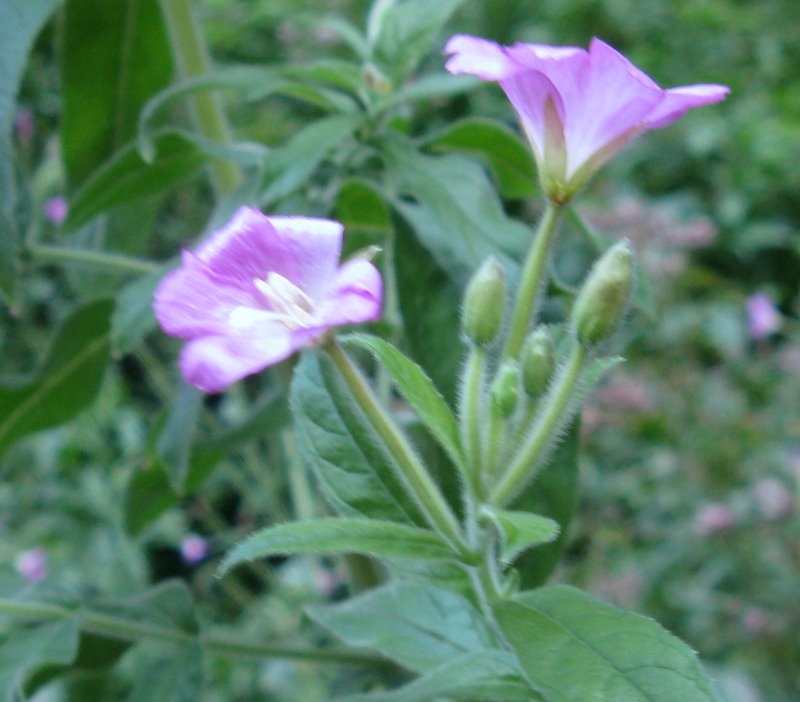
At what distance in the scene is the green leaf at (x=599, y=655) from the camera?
1.15ft

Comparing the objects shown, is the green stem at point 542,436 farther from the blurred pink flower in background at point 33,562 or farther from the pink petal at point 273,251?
the blurred pink flower in background at point 33,562

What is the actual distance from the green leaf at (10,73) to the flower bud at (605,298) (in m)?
0.31

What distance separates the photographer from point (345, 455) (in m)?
0.47

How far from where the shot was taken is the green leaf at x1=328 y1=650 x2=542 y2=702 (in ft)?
1.42

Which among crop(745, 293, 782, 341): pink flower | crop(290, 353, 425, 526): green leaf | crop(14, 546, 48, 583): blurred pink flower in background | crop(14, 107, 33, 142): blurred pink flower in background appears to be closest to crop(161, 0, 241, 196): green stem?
crop(290, 353, 425, 526): green leaf

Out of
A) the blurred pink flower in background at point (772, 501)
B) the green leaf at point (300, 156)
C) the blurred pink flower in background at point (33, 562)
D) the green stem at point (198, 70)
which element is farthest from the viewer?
the blurred pink flower in background at point (33, 562)

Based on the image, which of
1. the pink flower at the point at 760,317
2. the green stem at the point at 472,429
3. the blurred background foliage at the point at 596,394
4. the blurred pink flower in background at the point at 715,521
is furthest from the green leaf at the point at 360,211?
the pink flower at the point at 760,317

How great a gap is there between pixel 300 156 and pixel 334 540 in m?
0.27

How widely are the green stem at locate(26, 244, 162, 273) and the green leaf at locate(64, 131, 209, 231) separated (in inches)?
1.6

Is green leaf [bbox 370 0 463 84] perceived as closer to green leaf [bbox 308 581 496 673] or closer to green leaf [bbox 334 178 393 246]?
green leaf [bbox 334 178 393 246]

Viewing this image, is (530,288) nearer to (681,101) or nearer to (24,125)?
(681,101)

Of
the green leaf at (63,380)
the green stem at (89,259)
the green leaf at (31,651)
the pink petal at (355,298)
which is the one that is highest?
the pink petal at (355,298)

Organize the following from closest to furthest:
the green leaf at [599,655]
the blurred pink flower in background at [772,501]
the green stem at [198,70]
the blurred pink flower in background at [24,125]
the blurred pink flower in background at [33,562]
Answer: the green leaf at [599,655], the green stem at [198,70], the blurred pink flower in background at [24,125], the blurred pink flower in background at [772,501], the blurred pink flower in background at [33,562]

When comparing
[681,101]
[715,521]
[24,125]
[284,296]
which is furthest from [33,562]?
[681,101]
